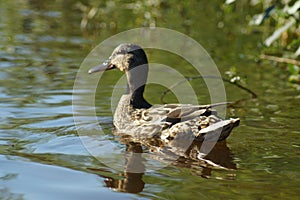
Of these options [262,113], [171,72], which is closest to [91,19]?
[171,72]

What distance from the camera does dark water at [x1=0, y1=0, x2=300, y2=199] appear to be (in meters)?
5.59

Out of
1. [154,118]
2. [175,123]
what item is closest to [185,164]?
[175,123]

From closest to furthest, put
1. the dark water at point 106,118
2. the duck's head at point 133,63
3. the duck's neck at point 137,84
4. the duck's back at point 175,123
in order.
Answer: the dark water at point 106,118 < the duck's back at point 175,123 < the duck's neck at point 137,84 < the duck's head at point 133,63

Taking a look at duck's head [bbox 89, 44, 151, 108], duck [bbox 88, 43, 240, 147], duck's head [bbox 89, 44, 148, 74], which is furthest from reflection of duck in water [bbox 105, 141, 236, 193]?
duck's head [bbox 89, 44, 148, 74]

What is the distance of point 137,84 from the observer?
841 centimetres

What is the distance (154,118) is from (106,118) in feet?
3.44

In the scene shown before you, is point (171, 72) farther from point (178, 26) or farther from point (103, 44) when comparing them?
point (178, 26)

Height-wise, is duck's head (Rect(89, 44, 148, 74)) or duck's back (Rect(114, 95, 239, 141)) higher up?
duck's head (Rect(89, 44, 148, 74))

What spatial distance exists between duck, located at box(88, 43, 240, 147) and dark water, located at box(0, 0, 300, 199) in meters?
0.24

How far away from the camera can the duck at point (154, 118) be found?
6972 millimetres

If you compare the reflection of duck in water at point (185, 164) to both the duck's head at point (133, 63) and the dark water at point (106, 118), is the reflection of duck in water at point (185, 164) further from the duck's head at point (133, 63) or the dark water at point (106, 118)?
the duck's head at point (133, 63)

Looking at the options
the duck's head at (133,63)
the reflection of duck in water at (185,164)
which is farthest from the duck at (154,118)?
the reflection of duck in water at (185,164)

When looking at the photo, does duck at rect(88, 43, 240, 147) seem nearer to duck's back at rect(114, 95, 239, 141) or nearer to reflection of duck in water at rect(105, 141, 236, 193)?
duck's back at rect(114, 95, 239, 141)

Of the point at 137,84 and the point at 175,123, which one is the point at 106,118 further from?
the point at 175,123
